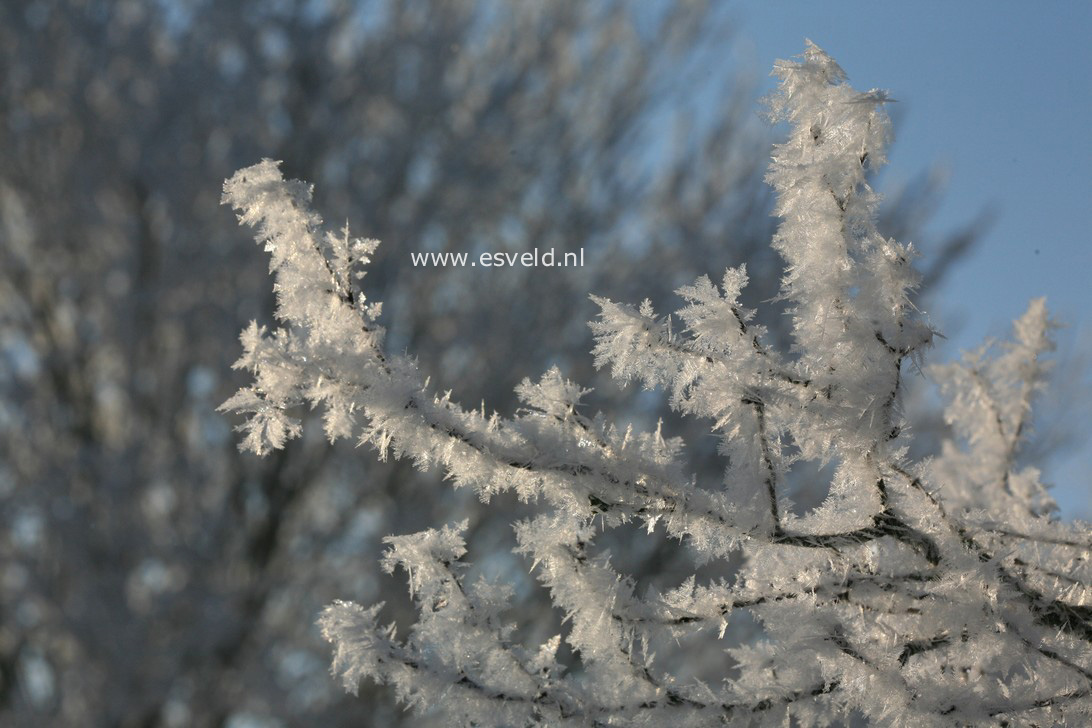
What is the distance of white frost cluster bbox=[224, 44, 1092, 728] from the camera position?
36.2 inches

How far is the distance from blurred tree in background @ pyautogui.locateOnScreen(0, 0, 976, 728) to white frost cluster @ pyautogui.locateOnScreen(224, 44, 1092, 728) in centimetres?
293

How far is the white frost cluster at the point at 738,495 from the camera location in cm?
92

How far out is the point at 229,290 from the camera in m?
4.39

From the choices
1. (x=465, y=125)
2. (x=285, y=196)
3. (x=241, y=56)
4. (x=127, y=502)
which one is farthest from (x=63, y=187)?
(x=285, y=196)

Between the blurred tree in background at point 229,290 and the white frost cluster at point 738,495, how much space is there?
293 centimetres

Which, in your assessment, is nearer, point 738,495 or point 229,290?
point 738,495

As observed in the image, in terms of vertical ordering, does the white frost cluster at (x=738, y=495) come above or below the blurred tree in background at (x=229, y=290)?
below

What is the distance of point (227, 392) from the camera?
169 inches

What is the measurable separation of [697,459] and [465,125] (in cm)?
219

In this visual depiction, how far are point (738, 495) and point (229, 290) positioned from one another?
12.8ft

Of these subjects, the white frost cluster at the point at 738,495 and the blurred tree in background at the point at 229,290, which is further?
the blurred tree in background at the point at 229,290

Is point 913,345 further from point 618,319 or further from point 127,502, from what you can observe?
point 127,502

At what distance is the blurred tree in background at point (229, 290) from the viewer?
381cm

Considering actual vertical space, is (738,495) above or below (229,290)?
below
